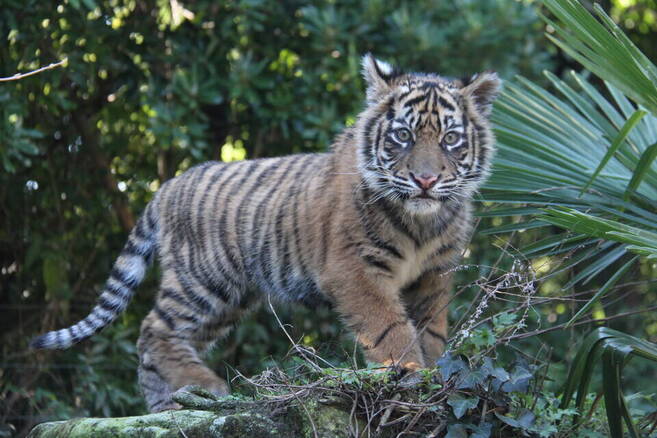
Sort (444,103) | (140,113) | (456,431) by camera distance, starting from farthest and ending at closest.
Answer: (140,113) < (444,103) < (456,431)

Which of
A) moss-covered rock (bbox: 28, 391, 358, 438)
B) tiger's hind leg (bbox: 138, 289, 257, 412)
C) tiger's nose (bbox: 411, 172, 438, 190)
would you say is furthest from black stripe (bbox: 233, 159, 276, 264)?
moss-covered rock (bbox: 28, 391, 358, 438)

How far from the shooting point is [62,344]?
5.05m

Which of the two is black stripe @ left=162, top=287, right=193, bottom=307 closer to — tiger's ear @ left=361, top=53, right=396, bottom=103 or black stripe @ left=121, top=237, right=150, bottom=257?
black stripe @ left=121, top=237, right=150, bottom=257

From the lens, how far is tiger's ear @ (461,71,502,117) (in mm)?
4809

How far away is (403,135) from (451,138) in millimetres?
233

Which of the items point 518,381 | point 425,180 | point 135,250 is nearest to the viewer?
point 518,381

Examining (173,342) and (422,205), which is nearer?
(422,205)

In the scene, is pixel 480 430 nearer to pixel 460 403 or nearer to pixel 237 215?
pixel 460 403

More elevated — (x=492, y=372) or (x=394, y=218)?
(x=394, y=218)

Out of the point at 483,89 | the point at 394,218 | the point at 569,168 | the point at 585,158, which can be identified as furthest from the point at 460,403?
the point at 483,89

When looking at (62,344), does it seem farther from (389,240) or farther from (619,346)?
(619,346)

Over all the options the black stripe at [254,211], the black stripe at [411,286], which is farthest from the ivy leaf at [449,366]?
the black stripe at [254,211]

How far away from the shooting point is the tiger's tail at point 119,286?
5082mm

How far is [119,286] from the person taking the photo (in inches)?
213
